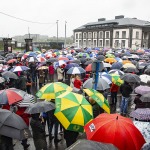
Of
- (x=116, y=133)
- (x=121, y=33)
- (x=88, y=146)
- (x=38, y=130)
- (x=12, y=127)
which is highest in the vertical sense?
(x=121, y=33)

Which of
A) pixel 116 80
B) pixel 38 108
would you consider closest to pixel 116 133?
pixel 38 108

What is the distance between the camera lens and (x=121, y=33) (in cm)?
6353

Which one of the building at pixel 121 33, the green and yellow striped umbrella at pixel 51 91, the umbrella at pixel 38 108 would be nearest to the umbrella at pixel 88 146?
the umbrella at pixel 38 108

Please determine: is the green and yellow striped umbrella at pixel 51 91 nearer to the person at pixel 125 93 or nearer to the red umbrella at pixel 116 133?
the red umbrella at pixel 116 133

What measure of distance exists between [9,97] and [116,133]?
332 centimetres

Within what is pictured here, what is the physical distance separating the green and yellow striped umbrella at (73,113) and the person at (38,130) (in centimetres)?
54

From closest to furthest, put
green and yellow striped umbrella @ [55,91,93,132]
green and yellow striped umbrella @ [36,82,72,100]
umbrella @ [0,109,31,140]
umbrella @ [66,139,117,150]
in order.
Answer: umbrella @ [66,139,117,150]
umbrella @ [0,109,31,140]
green and yellow striped umbrella @ [55,91,93,132]
green and yellow striped umbrella @ [36,82,72,100]

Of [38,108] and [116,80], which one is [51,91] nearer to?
[38,108]

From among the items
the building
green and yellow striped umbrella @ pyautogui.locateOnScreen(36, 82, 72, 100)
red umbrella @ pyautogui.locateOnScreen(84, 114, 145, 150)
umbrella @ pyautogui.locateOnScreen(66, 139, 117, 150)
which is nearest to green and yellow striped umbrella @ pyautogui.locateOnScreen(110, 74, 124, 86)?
green and yellow striped umbrella @ pyautogui.locateOnScreen(36, 82, 72, 100)

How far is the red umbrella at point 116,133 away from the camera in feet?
13.1

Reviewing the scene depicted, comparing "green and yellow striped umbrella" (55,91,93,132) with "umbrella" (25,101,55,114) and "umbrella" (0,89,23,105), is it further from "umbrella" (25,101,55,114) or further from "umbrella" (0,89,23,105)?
"umbrella" (0,89,23,105)

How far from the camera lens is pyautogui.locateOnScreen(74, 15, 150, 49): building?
6244cm

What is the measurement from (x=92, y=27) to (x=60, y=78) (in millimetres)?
60083

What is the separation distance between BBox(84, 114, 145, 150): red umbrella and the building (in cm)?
5733
